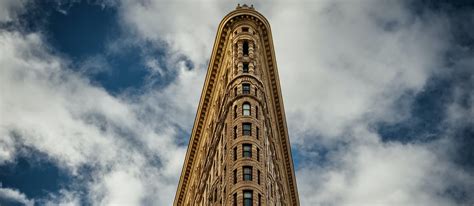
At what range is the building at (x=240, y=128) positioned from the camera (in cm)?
6606

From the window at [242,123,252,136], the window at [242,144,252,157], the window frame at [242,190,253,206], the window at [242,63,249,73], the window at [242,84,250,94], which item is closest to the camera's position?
the window frame at [242,190,253,206]

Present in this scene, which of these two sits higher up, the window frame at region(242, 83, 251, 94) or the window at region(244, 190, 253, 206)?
the window frame at region(242, 83, 251, 94)

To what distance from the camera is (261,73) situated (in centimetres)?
8394

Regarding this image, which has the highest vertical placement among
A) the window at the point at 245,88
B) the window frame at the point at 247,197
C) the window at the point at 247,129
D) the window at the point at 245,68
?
the window at the point at 245,68

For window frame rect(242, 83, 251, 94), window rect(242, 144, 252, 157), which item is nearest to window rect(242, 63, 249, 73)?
window frame rect(242, 83, 251, 94)

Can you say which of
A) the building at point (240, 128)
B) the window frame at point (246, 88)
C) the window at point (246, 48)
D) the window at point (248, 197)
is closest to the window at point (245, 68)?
the building at point (240, 128)

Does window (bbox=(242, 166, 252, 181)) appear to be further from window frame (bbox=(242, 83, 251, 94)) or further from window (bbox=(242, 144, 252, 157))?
window frame (bbox=(242, 83, 251, 94))

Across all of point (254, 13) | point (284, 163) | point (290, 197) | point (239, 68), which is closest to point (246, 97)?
point (239, 68)

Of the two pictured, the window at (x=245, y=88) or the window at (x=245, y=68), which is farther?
the window at (x=245, y=68)

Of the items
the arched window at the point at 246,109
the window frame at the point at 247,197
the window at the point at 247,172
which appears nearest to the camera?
the window frame at the point at 247,197

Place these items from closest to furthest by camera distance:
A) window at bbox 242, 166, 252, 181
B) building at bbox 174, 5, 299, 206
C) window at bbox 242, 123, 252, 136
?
window at bbox 242, 166, 252, 181, building at bbox 174, 5, 299, 206, window at bbox 242, 123, 252, 136

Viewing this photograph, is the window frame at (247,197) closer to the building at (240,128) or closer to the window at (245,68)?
the building at (240,128)

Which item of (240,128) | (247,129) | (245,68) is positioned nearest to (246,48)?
(245,68)

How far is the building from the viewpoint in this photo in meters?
66.1
